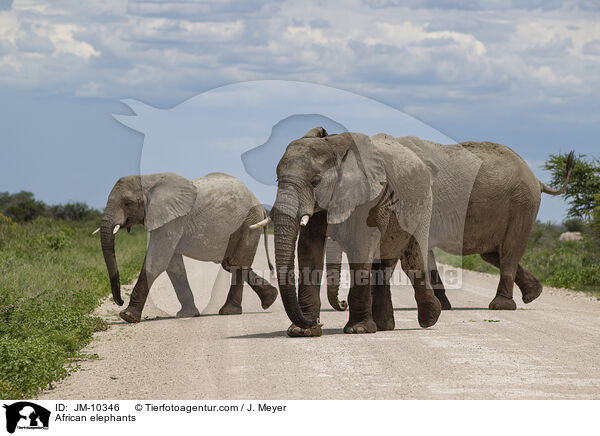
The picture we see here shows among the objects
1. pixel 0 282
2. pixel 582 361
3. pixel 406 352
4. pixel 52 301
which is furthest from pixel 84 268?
pixel 582 361

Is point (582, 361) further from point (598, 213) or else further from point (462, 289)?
point (598, 213)

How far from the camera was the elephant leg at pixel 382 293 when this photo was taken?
11203mm

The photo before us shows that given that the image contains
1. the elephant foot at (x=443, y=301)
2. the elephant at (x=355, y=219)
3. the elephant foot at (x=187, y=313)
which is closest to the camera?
the elephant at (x=355, y=219)

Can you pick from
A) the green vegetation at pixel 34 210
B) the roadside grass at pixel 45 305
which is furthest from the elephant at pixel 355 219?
the green vegetation at pixel 34 210

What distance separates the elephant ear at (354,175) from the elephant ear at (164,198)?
4.73 metres

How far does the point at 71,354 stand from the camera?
31.5ft

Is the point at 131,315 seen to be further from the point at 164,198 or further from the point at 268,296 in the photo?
the point at 268,296

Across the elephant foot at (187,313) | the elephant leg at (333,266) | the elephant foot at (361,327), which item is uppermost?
the elephant leg at (333,266)

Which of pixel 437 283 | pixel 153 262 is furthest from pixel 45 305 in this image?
pixel 437 283

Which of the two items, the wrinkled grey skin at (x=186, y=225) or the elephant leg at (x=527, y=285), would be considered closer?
the wrinkled grey skin at (x=186, y=225)

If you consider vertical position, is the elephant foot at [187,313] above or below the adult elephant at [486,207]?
below

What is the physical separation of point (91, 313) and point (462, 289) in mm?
8804

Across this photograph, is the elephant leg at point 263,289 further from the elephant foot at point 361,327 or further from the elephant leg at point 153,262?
the elephant foot at point 361,327

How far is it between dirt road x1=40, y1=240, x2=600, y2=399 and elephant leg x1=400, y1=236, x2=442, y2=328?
22 cm
